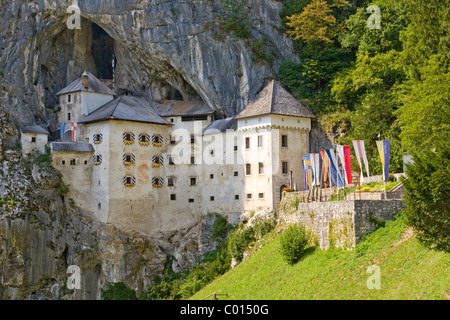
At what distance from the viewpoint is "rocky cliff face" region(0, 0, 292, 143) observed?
227 feet

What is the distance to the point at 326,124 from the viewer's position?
213ft

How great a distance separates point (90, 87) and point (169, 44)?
29.9 feet

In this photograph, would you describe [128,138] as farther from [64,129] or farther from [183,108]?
[64,129]

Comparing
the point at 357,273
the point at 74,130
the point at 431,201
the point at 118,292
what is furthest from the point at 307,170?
the point at 74,130

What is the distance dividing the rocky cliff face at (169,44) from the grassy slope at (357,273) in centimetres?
2299

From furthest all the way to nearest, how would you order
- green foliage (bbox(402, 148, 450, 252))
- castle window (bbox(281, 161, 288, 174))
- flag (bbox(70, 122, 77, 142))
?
1. flag (bbox(70, 122, 77, 142))
2. castle window (bbox(281, 161, 288, 174))
3. green foliage (bbox(402, 148, 450, 252))

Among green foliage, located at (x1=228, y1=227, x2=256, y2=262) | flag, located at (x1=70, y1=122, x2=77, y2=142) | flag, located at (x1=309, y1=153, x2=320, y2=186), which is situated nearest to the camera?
flag, located at (x1=309, y1=153, x2=320, y2=186)

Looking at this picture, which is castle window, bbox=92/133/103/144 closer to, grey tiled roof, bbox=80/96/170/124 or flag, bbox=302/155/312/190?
grey tiled roof, bbox=80/96/170/124

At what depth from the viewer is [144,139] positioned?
68.4m

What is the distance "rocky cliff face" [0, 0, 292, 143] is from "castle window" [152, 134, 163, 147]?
5.88m

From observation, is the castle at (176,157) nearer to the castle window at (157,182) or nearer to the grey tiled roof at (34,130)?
the castle window at (157,182)

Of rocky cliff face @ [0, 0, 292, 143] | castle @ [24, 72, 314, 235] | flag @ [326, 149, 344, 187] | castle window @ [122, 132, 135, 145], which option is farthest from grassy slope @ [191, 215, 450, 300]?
rocky cliff face @ [0, 0, 292, 143]

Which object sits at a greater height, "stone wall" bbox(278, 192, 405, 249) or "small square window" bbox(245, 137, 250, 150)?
"small square window" bbox(245, 137, 250, 150)

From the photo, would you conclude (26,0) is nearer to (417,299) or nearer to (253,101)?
(253,101)
